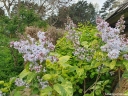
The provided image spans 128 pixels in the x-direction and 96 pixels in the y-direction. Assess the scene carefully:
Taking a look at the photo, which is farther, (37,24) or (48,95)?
(37,24)

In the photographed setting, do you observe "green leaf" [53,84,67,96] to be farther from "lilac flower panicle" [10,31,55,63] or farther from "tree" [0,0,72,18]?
"tree" [0,0,72,18]

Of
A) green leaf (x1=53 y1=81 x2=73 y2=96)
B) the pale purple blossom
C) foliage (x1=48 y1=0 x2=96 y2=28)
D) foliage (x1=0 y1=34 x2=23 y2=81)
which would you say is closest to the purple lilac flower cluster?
the pale purple blossom

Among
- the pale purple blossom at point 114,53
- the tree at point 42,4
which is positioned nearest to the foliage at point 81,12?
the tree at point 42,4

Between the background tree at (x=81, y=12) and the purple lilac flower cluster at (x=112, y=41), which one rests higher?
the background tree at (x=81, y=12)

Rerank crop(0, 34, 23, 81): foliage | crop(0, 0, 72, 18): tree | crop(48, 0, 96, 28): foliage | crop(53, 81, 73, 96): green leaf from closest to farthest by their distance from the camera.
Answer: crop(53, 81, 73, 96): green leaf
crop(0, 34, 23, 81): foliage
crop(0, 0, 72, 18): tree
crop(48, 0, 96, 28): foliage

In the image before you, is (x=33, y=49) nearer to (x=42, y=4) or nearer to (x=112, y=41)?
(x=112, y=41)

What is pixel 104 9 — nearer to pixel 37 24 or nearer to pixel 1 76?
pixel 37 24

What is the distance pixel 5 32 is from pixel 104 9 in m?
33.9

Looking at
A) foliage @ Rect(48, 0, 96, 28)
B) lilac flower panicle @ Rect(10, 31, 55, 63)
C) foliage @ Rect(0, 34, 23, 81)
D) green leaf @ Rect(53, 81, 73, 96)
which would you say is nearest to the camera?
lilac flower panicle @ Rect(10, 31, 55, 63)

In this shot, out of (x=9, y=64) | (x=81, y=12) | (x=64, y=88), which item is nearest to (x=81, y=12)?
(x=81, y=12)

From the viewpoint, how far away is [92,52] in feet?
9.61

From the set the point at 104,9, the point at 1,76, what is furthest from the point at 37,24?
the point at 104,9

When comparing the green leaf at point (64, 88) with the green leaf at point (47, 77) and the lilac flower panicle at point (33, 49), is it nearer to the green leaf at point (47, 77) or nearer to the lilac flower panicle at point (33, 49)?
the green leaf at point (47, 77)

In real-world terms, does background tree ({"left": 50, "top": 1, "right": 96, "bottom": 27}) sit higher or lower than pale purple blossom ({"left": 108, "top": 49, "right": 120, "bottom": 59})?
higher
